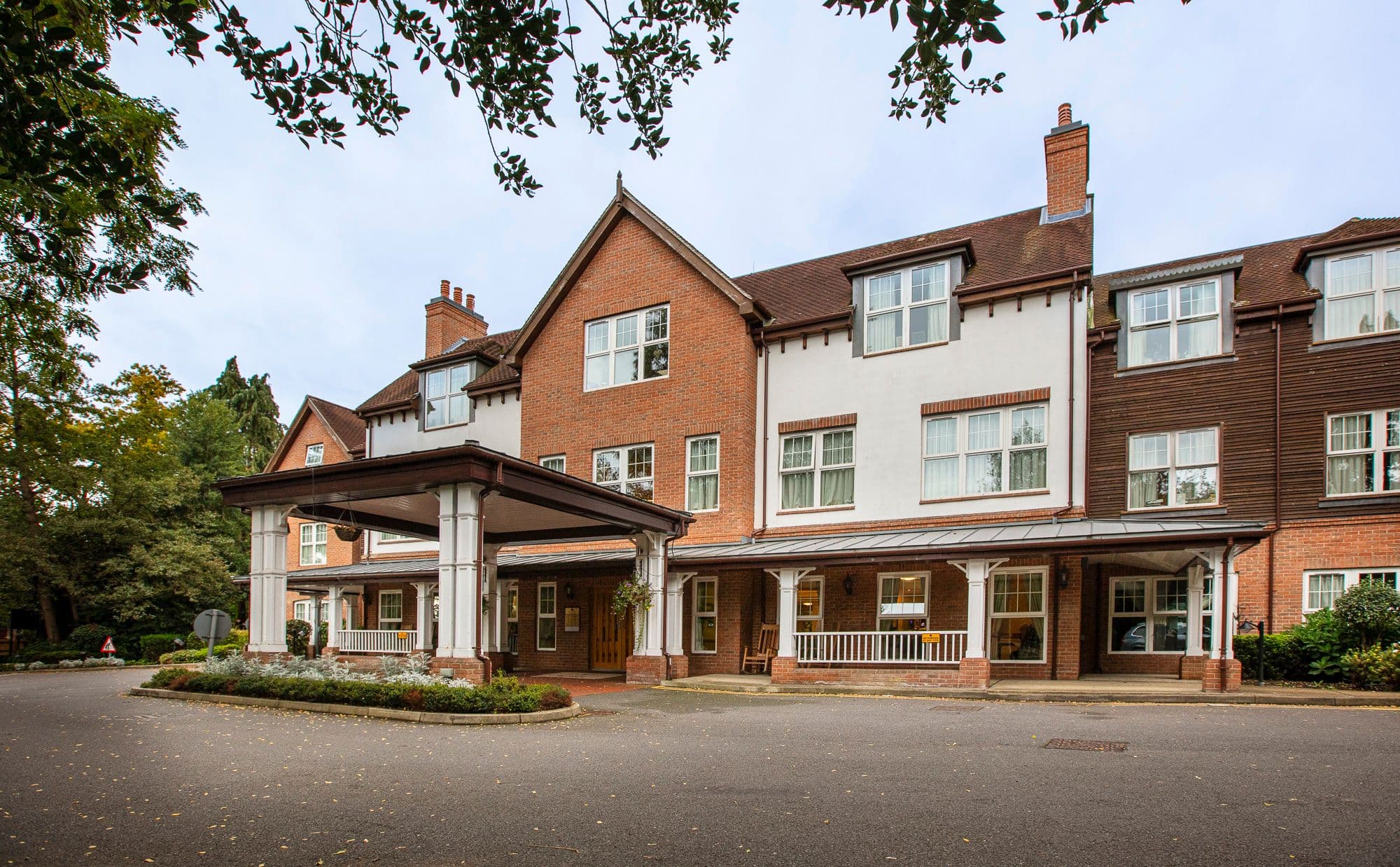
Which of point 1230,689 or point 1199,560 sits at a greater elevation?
point 1199,560

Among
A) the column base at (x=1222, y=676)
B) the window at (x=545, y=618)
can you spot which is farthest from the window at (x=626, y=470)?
the column base at (x=1222, y=676)

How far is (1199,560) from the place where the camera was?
15.6 m

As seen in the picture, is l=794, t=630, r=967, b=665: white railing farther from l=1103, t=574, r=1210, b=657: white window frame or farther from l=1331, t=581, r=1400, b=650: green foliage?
l=1331, t=581, r=1400, b=650: green foliage

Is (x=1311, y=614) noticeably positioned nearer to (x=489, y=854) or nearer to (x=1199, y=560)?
(x=1199, y=560)

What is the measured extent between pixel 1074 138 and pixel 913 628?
11425 mm

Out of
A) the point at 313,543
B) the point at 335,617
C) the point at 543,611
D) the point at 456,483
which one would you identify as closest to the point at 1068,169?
the point at 456,483

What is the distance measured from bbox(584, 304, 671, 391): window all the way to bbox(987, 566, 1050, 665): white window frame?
9.03m

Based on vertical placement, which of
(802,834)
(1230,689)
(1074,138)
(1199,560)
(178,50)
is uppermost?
(1074,138)

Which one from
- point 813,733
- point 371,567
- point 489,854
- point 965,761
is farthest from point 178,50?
point 371,567

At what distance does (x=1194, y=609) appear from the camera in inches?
625

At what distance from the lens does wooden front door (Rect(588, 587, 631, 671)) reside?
2259 cm

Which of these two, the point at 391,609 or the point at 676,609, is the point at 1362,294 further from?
the point at 391,609

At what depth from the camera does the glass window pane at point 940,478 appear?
62.4 ft

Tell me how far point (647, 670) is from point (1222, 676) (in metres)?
10.4
